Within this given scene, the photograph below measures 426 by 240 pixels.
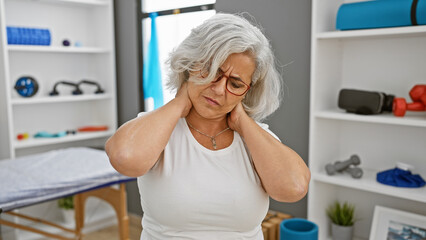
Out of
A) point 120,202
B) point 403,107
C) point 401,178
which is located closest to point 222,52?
point 403,107

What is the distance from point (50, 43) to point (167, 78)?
235 cm

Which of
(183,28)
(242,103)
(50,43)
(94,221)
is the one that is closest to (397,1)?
(242,103)

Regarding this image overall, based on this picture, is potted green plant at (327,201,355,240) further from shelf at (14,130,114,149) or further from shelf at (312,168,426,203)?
shelf at (14,130,114,149)

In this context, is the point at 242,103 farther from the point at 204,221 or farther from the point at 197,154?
the point at 204,221

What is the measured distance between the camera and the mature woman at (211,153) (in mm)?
1084

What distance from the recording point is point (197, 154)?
46.1 inches

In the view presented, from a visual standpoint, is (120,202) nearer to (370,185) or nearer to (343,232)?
(343,232)

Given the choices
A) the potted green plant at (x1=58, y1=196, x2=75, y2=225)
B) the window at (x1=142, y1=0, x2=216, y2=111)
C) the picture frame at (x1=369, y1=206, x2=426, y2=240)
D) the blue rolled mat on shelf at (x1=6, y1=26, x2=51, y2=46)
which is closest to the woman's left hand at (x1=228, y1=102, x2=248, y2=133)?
the picture frame at (x1=369, y1=206, x2=426, y2=240)

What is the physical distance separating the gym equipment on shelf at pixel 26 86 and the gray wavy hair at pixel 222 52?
2.31m

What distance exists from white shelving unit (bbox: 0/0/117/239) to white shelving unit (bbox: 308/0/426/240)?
1.99 m

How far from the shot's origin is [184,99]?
1.17 meters

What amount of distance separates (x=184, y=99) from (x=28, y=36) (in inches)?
92.7

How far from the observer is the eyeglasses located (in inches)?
43.3

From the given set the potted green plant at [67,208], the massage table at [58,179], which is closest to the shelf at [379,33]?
the massage table at [58,179]
